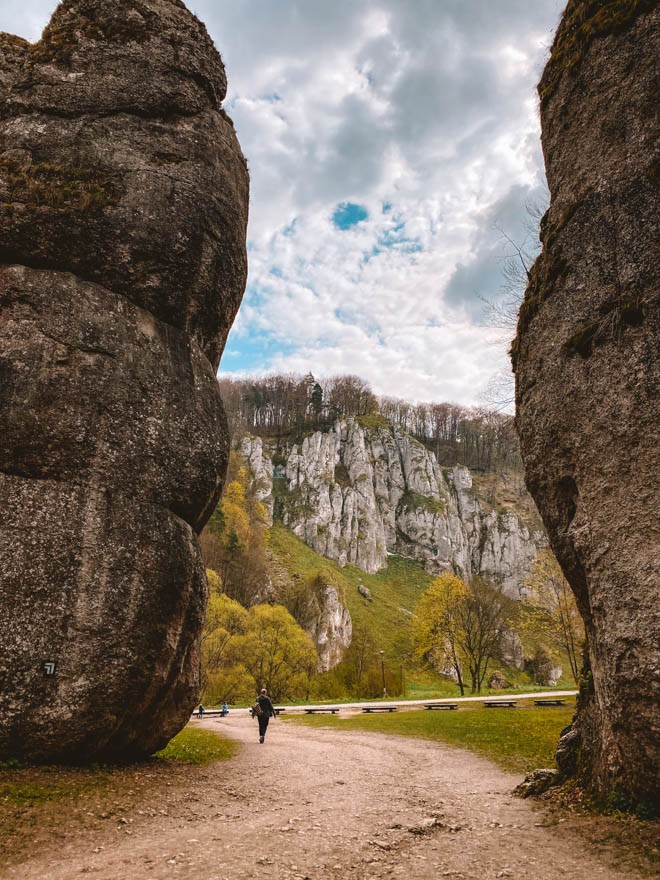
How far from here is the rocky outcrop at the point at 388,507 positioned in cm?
9006

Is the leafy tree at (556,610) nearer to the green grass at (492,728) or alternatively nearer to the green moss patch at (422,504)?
the green grass at (492,728)

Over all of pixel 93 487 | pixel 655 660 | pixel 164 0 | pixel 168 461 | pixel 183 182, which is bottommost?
pixel 655 660

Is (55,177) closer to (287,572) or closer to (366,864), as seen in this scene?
(366,864)

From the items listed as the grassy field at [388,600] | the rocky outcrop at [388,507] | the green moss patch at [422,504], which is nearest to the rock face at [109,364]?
the grassy field at [388,600]

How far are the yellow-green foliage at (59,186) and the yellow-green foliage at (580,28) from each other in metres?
9.77

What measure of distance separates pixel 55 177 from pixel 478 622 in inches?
1676

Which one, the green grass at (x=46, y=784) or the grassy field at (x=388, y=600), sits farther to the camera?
the grassy field at (x=388, y=600)

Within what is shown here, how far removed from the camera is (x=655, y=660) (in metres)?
5.95

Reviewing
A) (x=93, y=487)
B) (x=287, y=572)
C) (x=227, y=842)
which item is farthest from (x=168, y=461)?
(x=287, y=572)

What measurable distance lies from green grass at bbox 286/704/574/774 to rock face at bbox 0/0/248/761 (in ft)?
28.4

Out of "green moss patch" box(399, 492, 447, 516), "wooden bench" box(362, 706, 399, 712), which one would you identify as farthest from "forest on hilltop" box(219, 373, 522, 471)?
"wooden bench" box(362, 706, 399, 712)

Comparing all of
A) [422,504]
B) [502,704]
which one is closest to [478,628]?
[502,704]

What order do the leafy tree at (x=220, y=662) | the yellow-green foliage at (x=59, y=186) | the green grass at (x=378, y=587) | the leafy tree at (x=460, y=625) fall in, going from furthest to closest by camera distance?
the green grass at (x=378, y=587) → the leafy tree at (x=460, y=625) → the leafy tree at (x=220, y=662) → the yellow-green foliage at (x=59, y=186)

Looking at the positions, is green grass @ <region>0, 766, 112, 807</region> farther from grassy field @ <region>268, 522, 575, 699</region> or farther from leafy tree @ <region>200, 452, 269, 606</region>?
leafy tree @ <region>200, 452, 269, 606</region>
